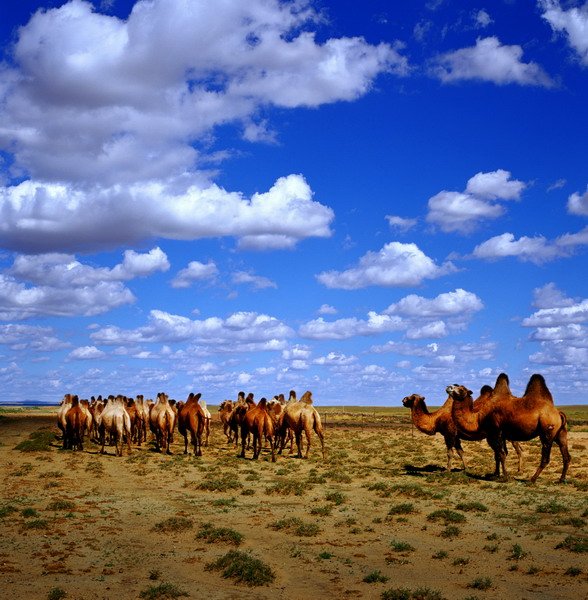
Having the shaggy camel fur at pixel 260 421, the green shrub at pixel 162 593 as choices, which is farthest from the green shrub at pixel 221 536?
the shaggy camel fur at pixel 260 421

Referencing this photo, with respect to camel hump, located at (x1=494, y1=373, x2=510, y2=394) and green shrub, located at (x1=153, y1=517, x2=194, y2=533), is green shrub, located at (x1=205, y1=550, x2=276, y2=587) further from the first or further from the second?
camel hump, located at (x1=494, y1=373, x2=510, y2=394)

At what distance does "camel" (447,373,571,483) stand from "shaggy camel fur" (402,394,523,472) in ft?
0.95

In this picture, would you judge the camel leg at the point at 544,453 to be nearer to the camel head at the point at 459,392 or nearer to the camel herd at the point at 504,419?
the camel herd at the point at 504,419

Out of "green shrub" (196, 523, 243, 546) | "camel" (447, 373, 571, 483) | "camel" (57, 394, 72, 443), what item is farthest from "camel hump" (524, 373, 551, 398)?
"camel" (57, 394, 72, 443)

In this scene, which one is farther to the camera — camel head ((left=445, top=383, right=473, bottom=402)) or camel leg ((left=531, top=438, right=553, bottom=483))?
camel head ((left=445, top=383, right=473, bottom=402))

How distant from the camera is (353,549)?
1172 centimetres

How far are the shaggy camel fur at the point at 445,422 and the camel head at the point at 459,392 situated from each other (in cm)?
40

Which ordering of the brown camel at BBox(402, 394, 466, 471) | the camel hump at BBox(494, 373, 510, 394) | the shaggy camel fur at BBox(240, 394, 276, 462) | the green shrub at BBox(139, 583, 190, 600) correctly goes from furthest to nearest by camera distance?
1. the shaggy camel fur at BBox(240, 394, 276, 462)
2. the brown camel at BBox(402, 394, 466, 471)
3. the camel hump at BBox(494, 373, 510, 394)
4. the green shrub at BBox(139, 583, 190, 600)

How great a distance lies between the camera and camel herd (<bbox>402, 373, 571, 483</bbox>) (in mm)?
19359

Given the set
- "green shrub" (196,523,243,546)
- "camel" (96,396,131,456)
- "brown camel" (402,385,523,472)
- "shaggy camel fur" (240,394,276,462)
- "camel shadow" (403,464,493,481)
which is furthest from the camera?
"camel" (96,396,131,456)

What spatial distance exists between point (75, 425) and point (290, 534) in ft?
61.9

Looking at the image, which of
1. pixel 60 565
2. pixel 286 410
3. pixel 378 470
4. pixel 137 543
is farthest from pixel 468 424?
pixel 60 565

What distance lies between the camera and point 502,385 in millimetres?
20969

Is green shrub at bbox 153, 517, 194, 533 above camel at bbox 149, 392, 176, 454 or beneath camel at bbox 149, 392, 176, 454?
beneath
